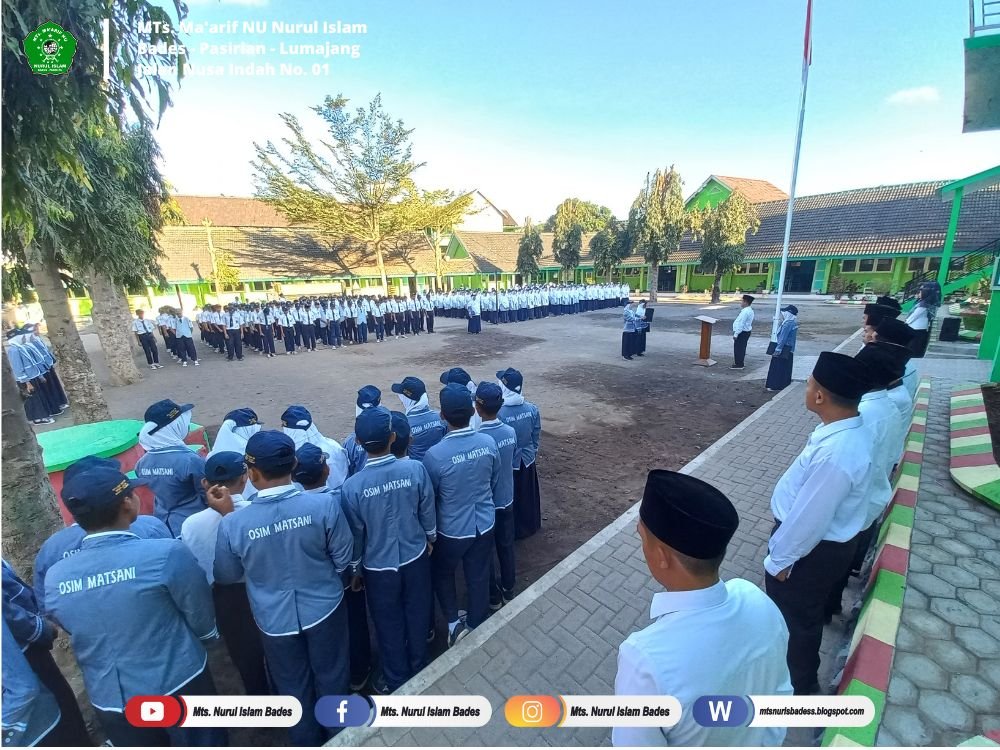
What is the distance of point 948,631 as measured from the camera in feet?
9.47

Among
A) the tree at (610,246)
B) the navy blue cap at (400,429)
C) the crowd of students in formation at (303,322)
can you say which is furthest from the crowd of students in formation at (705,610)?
the tree at (610,246)

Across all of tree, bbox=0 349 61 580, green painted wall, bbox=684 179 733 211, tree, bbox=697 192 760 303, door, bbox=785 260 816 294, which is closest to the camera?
tree, bbox=0 349 61 580

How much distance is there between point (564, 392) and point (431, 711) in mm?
7414

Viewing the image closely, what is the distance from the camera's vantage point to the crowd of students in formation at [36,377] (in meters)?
8.27

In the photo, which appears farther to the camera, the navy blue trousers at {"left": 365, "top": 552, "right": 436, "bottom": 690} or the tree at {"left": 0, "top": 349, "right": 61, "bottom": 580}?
the tree at {"left": 0, "top": 349, "right": 61, "bottom": 580}

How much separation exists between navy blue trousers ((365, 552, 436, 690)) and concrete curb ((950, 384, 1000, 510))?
560cm

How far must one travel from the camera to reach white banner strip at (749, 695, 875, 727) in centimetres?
130

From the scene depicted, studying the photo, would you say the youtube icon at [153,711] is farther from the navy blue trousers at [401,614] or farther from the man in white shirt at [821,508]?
the man in white shirt at [821,508]

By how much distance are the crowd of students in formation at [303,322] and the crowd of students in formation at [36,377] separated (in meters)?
3.72

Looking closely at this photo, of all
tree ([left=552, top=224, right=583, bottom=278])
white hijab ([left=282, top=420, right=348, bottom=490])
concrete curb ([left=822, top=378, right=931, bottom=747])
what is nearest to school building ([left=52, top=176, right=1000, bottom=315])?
tree ([left=552, top=224, right=583, bottom=278])

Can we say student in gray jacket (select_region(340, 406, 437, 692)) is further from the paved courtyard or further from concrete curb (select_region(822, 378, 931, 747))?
concrete curb (select_region(822, 378, 931, 747))

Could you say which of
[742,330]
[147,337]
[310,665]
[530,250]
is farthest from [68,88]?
[530,250]

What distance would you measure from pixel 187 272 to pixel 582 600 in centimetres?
3169

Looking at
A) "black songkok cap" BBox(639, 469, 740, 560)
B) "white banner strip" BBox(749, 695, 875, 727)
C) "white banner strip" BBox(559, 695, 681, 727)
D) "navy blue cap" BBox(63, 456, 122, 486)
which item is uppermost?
"black songkok cap" BBox(639, 469, 740, 560)
